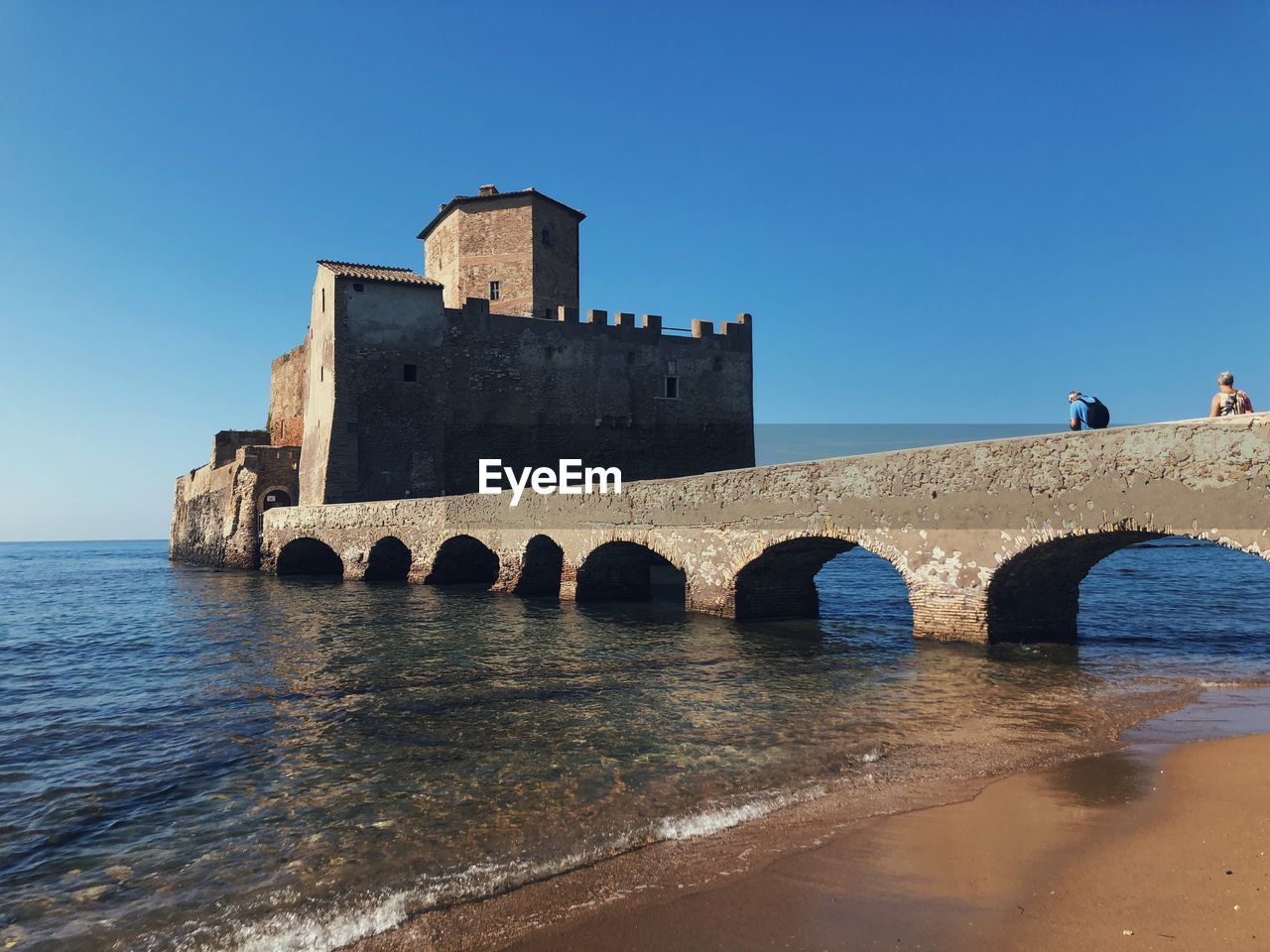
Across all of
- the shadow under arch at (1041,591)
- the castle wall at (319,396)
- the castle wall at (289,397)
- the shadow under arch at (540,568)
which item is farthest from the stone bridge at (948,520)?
the castle wall at (289,397)

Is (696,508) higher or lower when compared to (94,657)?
higher

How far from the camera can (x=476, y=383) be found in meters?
33.0

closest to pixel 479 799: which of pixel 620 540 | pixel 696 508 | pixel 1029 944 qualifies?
pixel 1029 944

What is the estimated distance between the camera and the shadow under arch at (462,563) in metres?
23.4

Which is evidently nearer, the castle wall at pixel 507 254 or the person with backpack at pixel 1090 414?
the person with backpack at pixel 1090 414

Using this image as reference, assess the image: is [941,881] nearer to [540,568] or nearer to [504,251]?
[540,568]

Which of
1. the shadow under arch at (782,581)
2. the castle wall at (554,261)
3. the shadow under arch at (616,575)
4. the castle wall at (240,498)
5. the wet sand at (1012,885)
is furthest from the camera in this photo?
the castle wall at (554,261)

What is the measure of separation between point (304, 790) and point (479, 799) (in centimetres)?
152

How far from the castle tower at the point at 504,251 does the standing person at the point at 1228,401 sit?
97.7 feet

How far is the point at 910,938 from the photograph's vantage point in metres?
3.66

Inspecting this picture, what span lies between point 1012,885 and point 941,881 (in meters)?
0.37

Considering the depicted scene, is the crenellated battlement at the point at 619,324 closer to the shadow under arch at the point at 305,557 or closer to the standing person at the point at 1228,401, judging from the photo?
the shadow under arch at the point at 305,557

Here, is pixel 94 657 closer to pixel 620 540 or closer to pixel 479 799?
pixel 620 540

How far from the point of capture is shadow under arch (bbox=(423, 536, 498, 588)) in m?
23.4
